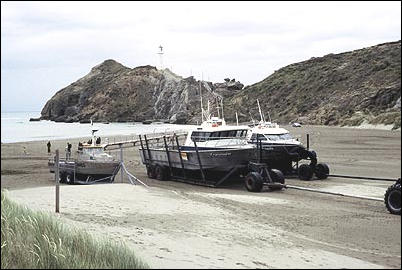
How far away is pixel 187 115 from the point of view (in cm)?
9756

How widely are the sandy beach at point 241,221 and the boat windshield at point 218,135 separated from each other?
2035mm

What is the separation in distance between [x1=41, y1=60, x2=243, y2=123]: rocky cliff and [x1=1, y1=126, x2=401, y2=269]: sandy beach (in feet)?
308

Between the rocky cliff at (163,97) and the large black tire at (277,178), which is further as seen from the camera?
the rocky cliff at (163,97)

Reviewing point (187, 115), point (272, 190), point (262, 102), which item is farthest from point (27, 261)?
point (187, 115)

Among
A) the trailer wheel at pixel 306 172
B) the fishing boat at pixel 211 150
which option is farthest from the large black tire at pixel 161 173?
the trailer wheel at pixel 306 172

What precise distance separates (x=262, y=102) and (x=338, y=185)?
180ft

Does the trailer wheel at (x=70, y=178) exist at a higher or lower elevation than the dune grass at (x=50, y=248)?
lower

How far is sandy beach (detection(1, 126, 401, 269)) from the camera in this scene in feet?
17.7

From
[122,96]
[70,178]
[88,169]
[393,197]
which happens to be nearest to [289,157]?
[88,169]

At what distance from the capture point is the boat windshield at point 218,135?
20.4 m

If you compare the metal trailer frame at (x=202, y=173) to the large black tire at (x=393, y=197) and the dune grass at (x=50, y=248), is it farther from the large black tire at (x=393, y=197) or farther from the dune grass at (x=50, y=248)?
A: the dune grass at (x=50, y=248)

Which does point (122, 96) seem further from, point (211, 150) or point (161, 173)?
point (211, 150)

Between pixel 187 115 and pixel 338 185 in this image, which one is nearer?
pixel 338 185

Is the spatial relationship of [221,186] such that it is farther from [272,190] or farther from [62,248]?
[62,248]
